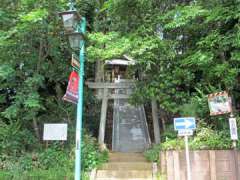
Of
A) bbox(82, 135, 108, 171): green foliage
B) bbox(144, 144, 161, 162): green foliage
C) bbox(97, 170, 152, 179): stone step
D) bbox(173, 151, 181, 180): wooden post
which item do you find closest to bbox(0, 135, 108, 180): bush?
bbox(82, 135, 108, 171): green foliage

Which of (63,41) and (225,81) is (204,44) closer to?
(225,81)

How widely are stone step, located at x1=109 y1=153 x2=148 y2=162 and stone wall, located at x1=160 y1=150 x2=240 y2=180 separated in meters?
1.81

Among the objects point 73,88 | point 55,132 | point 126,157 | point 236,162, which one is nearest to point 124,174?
point 126,157

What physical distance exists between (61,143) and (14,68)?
2.93 metres

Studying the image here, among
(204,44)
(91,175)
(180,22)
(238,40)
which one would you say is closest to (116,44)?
(180,22)

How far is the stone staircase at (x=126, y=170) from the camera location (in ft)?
29.3

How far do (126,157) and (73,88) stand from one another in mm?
4476

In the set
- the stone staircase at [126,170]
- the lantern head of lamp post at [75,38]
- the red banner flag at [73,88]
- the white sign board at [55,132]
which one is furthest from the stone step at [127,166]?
the lantern head of lamp post at [75,38]

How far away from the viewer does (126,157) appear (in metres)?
10.6

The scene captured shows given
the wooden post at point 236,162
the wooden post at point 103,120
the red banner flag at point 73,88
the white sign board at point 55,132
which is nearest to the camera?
the red banner flag at point 73,88

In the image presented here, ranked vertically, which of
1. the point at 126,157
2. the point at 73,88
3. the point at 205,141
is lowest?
the point at 126,157

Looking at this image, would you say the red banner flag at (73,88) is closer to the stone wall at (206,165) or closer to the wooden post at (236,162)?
the stone wall at (206,165)

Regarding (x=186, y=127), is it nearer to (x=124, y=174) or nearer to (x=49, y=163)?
(x=124, y=174)

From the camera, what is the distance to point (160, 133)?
38.9ft
